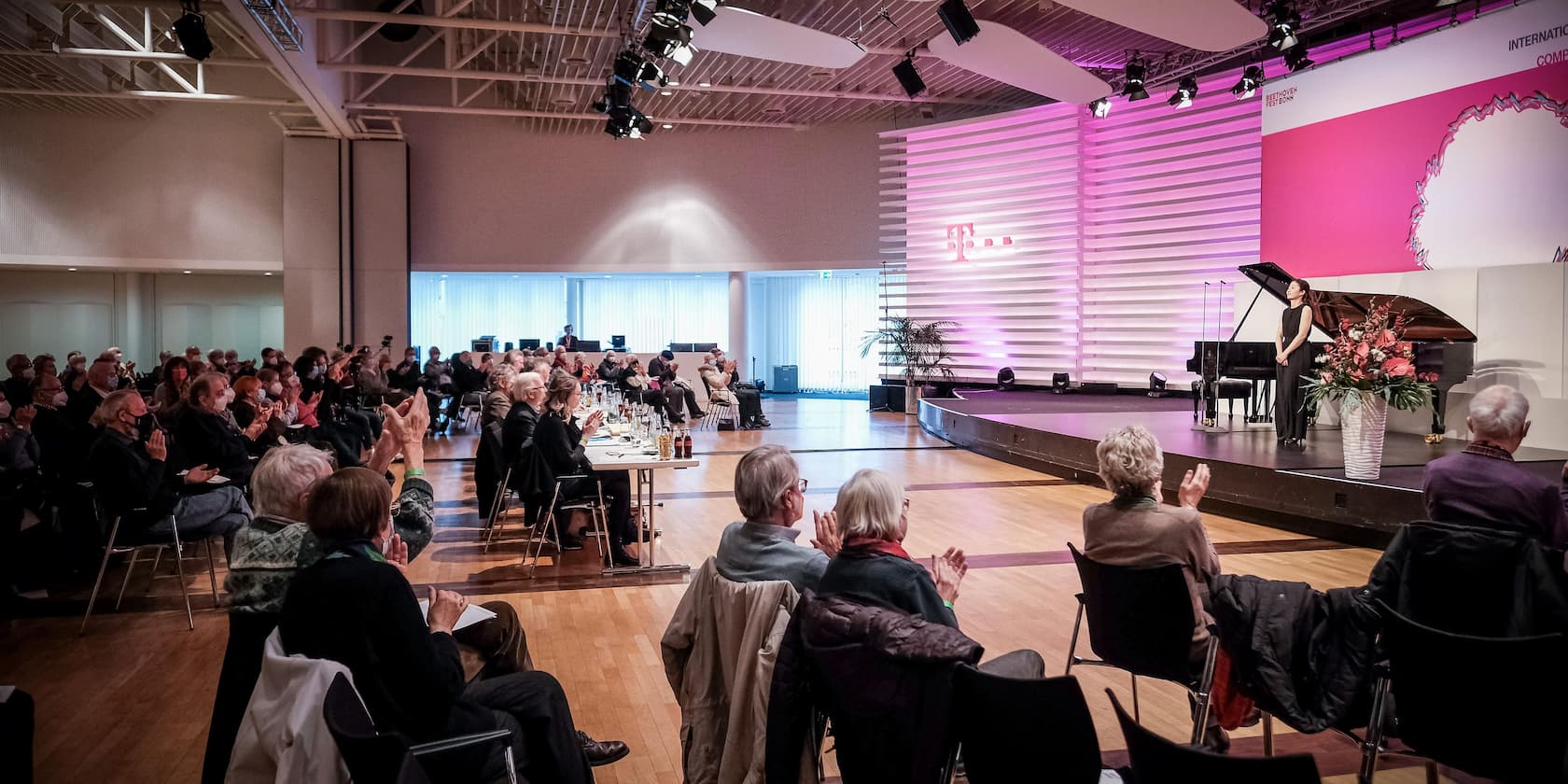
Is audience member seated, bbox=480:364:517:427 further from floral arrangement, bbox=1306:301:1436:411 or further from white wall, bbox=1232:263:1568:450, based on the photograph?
white wall, bbox=1232:263:1568:450

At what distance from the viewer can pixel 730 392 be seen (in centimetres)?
1520

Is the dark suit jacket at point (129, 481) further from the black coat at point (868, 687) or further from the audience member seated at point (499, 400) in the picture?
the black coat at point (868, 687)

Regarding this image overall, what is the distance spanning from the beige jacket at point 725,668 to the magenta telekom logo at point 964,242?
13.9 metres

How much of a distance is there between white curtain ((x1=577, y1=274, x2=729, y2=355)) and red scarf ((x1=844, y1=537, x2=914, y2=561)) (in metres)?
19.1

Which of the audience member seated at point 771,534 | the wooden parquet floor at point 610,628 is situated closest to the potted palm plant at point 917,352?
the wooden parquet floor at point 610,628

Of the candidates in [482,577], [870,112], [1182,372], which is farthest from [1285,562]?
[870,112]

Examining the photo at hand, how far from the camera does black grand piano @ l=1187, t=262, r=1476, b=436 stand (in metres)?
8.45

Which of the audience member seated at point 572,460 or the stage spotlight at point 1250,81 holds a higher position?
the stage spotlight at point 1250,81

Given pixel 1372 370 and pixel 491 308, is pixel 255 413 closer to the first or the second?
pixel 1372 370

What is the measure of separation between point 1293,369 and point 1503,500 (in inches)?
245

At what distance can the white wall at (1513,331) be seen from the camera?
8.28 meters

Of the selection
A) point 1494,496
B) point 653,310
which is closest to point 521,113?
point 653,310

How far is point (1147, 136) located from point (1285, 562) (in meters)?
9.84

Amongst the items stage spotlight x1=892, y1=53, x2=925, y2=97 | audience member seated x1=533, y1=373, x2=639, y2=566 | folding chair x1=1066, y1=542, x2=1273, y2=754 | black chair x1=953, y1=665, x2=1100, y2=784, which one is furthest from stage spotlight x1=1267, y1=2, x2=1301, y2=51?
black chair x1=953, y1=665, x2=1100, y2=784
